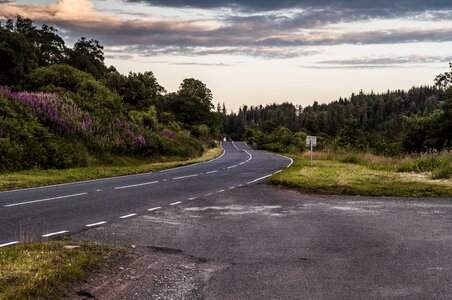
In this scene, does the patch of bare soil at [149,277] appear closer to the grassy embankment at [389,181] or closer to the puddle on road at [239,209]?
the puddle on road at [239,209]

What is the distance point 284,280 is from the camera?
22.5 feet

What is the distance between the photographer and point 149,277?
699cm

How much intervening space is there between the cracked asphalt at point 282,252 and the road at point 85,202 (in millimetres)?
801

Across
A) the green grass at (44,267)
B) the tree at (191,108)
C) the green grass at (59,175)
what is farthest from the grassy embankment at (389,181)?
the tree at (191,108)

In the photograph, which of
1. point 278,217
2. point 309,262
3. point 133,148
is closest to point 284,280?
point 309,262

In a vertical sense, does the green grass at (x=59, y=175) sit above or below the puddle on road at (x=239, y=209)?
below

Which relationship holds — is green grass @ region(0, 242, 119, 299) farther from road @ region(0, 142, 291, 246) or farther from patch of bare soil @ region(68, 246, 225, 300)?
road @ region(0, 142, 291, 246)

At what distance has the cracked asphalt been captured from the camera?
6461mm

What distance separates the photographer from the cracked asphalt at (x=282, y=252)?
254 inches

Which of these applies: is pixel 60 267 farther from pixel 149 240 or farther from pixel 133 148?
pixel 133 148

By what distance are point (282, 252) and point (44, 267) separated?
12.9 feet

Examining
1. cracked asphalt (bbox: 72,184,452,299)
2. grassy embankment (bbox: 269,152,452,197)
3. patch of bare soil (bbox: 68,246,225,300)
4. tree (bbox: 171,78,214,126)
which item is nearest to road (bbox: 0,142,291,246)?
cracked asphalt (bbox: 72,184,452,299)

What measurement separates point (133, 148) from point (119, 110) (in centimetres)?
590

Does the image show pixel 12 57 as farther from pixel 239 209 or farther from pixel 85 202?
pixel 239 209
